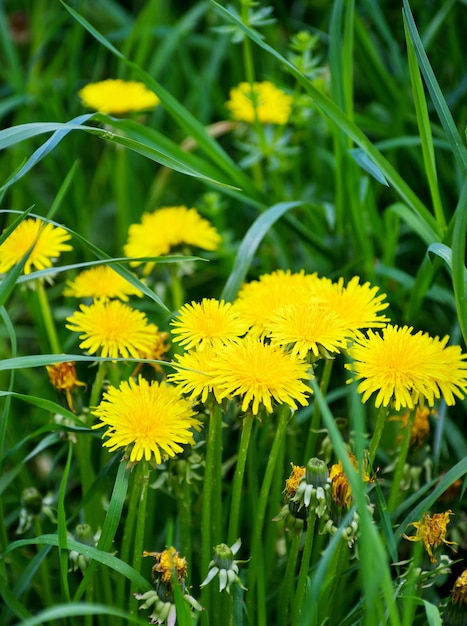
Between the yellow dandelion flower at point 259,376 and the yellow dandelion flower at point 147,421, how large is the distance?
0.06 m

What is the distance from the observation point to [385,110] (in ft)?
5.96

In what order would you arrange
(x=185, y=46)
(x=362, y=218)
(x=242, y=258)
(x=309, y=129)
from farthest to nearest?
(x=185, y=46)
(x=309, y=129)
(x=362, y=218)
(x=242, y=258)

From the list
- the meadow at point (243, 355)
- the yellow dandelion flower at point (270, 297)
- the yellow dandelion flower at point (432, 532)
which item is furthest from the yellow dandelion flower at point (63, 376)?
the yellow dandelion flower at point (432, 532)

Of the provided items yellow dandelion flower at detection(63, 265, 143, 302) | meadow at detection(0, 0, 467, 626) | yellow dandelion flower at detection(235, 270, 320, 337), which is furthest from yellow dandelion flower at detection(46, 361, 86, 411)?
yellow dandelion flower at detection(235, 270, 320, 337)

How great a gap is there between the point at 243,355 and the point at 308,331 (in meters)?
0.08

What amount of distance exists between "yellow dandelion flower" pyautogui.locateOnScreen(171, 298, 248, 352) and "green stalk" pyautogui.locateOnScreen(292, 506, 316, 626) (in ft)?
0.69

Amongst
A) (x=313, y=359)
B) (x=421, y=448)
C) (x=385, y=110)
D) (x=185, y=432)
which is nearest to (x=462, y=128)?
(x=385, y=110)

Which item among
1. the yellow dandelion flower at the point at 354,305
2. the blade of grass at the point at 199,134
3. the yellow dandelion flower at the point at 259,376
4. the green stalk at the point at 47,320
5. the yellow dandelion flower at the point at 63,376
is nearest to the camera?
the yellow dandelion flower at the point at 259,376

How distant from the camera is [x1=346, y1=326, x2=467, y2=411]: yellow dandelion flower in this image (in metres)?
0.87

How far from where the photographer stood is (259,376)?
2.79 feet

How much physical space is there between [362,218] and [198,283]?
1.64ft

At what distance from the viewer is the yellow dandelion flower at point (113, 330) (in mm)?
1023

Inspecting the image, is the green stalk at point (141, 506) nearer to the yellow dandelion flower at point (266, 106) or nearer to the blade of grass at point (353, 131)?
the blade of grass at point (353, 131)

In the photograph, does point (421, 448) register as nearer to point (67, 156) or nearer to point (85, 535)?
point (85, 535)
